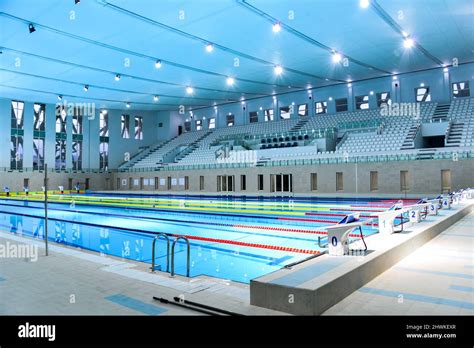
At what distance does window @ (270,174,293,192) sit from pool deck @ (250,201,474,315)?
671 inches

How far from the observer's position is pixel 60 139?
98.8 feet

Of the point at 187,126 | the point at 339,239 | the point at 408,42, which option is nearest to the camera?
the point at 339,239

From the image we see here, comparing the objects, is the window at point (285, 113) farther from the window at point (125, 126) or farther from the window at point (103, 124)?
the window at point (103, 124)

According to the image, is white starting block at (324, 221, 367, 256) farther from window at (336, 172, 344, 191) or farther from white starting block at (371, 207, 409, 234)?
window at (336, 172, 344, 191)

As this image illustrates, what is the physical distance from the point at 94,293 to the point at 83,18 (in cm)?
1184

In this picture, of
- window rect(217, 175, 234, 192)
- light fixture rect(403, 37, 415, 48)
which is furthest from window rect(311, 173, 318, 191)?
light fixture rect(403, 37, 415, 48)

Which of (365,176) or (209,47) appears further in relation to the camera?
(365,176)

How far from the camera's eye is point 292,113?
95.8 feet

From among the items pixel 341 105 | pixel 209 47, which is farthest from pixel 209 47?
pixel 341 105

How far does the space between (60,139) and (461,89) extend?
101 feet

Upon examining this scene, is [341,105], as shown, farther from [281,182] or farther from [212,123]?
[212,123]

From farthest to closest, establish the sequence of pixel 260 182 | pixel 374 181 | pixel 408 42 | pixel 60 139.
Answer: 1. pixel 60 139
2. pixel 260 182
3. pixel 374 181
4. pixel 408 42
